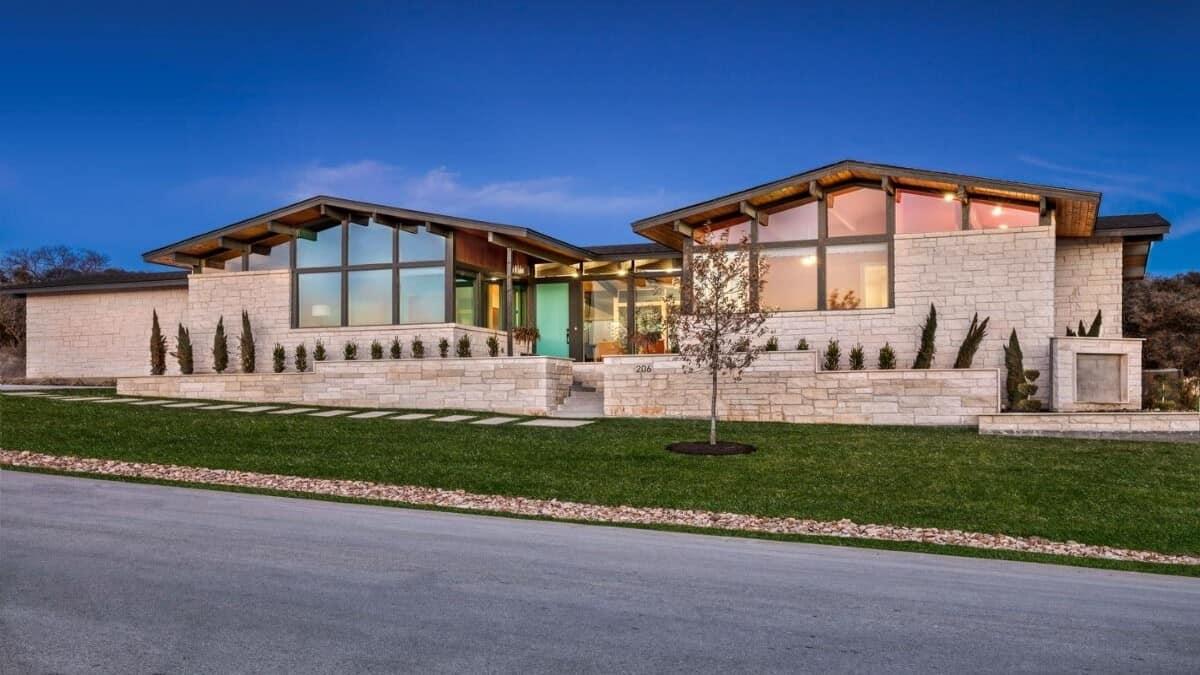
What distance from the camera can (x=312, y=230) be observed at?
2241cm

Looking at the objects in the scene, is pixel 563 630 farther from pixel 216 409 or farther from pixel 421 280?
pixel 421 280

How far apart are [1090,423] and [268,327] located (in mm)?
19572

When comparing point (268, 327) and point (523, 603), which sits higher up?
point (268, 327)

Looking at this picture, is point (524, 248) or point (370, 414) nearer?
point (370, 414)

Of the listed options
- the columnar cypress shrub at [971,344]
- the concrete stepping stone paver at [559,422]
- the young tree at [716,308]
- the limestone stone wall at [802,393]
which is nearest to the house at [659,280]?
the limestone stone wall at [802,393]

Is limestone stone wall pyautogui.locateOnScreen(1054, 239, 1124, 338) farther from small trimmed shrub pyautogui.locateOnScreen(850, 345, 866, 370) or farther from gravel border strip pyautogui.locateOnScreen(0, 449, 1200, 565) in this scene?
gravel border strip pyautogui.locateOnScreen(0, 449, 1200, 565)

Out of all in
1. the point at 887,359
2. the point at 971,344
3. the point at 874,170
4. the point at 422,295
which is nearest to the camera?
the point at 971,344

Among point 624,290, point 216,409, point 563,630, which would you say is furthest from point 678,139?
point 563,630

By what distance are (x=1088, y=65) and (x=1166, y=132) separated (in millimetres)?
30408

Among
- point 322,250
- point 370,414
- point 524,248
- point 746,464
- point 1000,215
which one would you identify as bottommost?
point 746,464

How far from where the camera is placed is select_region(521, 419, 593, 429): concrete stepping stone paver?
52.0 ft

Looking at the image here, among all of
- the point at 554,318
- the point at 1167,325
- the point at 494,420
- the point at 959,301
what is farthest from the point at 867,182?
the point at 1167,325

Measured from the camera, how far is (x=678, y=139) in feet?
225

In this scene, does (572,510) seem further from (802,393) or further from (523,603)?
(802,393)
